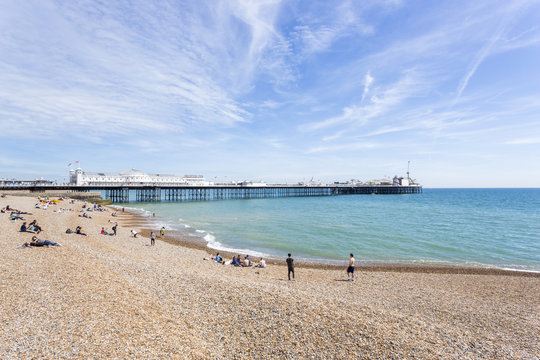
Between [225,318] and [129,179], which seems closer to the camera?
[225,318]

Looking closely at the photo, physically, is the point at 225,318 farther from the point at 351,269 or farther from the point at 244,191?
the point at 244,191

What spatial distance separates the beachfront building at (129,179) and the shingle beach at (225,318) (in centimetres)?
6230

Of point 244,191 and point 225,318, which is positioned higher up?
point 244,191

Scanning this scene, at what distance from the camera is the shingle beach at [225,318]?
5227 mm

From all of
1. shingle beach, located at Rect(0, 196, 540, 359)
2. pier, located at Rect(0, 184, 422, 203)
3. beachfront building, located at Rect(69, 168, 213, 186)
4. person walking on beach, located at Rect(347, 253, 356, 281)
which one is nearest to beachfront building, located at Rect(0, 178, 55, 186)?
beachfront building, located at Rect(69, 168, 213, 186)

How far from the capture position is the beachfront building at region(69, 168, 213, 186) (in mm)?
67062

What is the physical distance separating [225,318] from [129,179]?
78.5 m

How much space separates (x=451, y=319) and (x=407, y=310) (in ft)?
3.64

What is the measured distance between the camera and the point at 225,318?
655 cm

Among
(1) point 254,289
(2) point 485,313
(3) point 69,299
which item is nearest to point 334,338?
(1) point 254,289

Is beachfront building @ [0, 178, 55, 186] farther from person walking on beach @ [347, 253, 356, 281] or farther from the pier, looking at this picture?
person walking on beach @ [347, 253, 356, 281]

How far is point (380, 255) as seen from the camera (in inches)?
656

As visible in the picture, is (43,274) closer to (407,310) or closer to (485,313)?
(407,310)

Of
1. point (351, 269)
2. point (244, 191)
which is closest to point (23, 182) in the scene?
point (244, 191)
